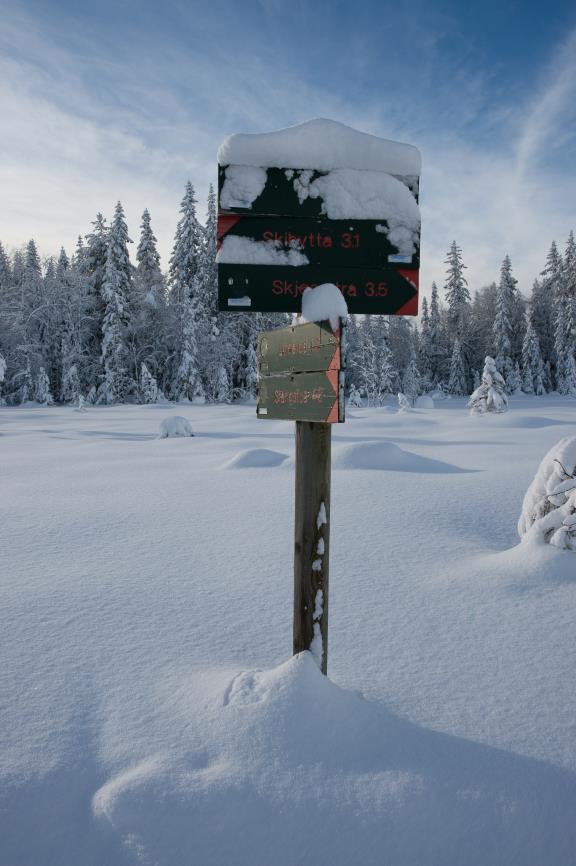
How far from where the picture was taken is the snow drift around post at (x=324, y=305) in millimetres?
2234

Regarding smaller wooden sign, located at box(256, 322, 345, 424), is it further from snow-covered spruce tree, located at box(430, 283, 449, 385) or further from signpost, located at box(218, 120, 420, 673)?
snow-covered spruce tree, located at box(430, 283, 449, 385)

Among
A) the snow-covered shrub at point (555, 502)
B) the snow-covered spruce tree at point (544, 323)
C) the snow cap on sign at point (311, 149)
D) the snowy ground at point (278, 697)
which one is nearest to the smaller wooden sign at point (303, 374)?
the snow cap on sign at point (311, 149)

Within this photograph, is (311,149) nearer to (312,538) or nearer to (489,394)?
(312,538)

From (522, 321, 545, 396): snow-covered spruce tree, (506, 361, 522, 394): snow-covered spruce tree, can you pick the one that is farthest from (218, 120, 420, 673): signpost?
(506, 361, 522, 394): snow-covered spruce tree

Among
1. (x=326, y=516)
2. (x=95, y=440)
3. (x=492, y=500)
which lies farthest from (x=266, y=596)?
(x=95, y=440)

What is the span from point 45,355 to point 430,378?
38465 millimetres

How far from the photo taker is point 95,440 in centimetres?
1448

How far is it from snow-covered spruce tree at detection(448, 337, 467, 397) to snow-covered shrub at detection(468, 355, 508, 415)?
30596mm

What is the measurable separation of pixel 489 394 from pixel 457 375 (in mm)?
32598

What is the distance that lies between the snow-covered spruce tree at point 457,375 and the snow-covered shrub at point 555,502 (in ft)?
163

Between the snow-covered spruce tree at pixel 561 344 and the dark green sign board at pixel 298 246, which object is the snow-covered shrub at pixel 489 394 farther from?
the snow-covered spruce tree at pixel 561 344

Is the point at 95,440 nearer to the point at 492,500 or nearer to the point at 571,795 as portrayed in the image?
the point at 492,500

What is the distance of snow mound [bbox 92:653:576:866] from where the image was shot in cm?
185

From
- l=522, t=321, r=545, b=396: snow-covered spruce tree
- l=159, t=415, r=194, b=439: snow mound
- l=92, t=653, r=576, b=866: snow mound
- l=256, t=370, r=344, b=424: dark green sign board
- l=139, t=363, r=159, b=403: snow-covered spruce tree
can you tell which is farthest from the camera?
l=522, t=321, r=545, b=396: snow-covered spruce tree
